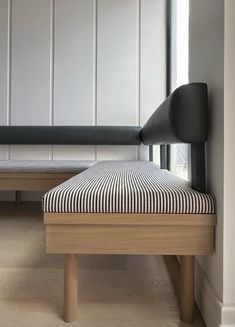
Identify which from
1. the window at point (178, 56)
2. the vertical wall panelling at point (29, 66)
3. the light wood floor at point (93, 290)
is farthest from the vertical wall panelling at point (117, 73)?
the light wood floor at point (93, 290)

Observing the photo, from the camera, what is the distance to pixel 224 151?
90cm

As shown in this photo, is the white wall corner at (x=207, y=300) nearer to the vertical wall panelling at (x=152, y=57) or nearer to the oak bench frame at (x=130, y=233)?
the oak bench frame at (x=130, y=233)

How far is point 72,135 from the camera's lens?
299 cm

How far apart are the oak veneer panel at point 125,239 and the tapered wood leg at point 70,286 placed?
8 centimetres

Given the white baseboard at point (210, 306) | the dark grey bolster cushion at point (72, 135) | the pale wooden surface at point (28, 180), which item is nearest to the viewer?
the white baseboard at point (210, 306)

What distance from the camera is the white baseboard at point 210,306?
0.88 metres

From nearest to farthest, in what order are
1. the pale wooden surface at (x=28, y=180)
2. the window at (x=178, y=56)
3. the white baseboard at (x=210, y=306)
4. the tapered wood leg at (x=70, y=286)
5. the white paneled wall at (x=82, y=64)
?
the white baseboard at (x=210, y=306)
the tapered wood leg at (x=70, y=286)
the pale wooden surface at (x=28, y=180)
the window at (x=178, y=56)
the white paneled wall at (x=82, y=64)

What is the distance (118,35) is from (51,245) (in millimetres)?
2687

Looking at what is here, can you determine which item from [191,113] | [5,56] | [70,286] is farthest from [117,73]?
[70,286]

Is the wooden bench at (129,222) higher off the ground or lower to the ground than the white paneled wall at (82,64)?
lower

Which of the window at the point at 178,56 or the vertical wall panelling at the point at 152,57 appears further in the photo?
the vertical wall panelling at the point at 152,57

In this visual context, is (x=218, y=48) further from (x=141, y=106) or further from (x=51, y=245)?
(x=141, y=106)

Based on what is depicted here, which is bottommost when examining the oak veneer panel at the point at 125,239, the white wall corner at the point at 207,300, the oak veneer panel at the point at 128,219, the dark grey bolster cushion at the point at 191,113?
the white wall corner at the point at 207,300

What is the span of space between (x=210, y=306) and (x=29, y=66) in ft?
9.52
